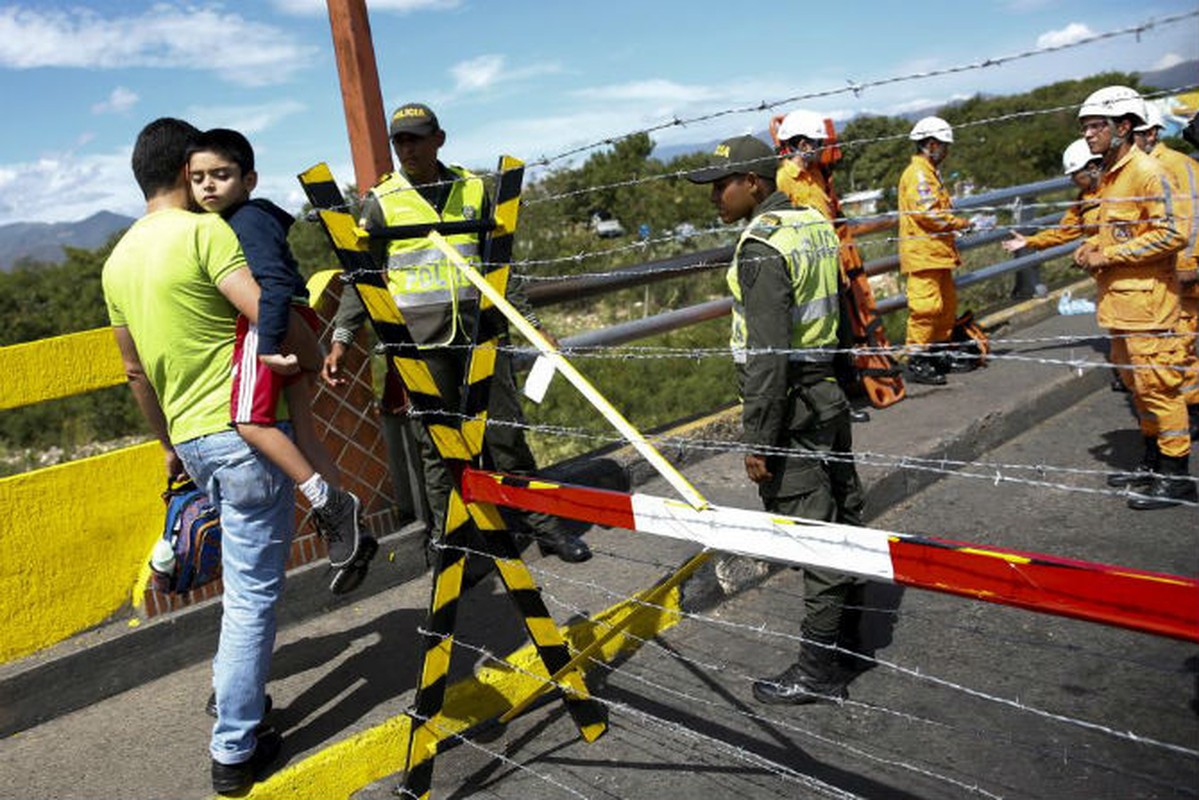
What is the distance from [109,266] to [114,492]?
4.30 feet

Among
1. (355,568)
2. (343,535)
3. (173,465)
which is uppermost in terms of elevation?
(173,465)

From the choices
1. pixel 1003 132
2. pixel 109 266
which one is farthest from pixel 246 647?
pixel 1003 132

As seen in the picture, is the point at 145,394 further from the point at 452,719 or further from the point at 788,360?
the point at 788,360

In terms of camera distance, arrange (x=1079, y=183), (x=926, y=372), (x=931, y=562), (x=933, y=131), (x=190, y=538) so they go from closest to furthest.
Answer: (x=931, y=562) → (x=190, y=538) → (x=1079, y=183) → (x=933, y=131) → (x=926, y=372)

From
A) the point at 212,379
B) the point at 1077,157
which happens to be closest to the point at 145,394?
the point at 212,379

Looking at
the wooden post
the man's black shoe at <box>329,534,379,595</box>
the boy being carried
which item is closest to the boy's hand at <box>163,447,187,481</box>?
the boy being carried

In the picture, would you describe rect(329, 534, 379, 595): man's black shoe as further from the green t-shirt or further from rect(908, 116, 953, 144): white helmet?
rect(908, 116, 953, 144): white helmet

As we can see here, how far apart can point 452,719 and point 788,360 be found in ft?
5.56

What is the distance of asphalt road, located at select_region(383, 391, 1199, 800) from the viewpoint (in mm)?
3193

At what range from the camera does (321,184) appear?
3039 millimetres

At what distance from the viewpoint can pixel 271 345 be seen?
299 cm

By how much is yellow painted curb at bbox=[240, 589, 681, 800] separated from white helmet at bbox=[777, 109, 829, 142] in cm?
368

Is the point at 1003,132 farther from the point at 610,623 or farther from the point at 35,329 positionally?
the point at 610,623

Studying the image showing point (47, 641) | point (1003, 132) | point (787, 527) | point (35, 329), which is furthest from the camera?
point (1003, 132)
